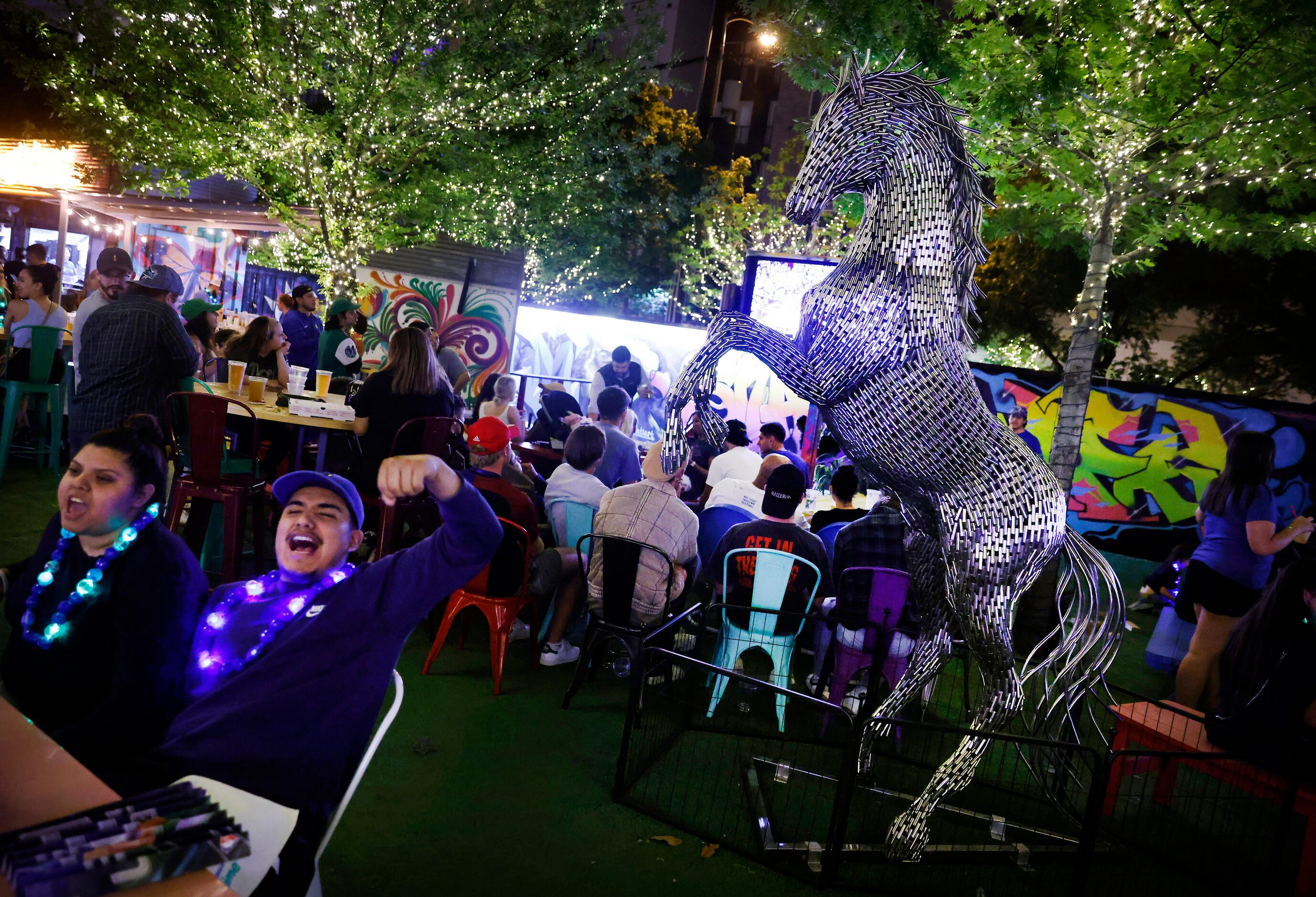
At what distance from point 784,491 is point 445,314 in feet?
32.3

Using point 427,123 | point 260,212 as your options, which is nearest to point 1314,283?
point 427,123

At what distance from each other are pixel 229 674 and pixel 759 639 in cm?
281

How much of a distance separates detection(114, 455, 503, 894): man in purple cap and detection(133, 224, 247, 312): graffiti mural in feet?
50.1

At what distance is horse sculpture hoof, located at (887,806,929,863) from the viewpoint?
302cm

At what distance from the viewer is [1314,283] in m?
12.7

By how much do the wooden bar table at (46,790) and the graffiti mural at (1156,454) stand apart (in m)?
11.3

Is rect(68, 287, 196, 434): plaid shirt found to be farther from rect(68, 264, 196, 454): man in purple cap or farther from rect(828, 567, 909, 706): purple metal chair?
rect(828, 567, 909, 706): purple metal chair

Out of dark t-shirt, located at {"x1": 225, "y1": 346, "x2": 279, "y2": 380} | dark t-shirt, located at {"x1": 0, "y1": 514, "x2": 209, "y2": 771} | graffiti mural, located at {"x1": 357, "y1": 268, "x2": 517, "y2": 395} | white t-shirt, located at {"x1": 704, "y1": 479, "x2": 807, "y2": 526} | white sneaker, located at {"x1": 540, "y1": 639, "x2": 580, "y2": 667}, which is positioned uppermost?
graffiti mural, located at {"x1": 357, "y1": 268, "x2": 517, "y2": 395}

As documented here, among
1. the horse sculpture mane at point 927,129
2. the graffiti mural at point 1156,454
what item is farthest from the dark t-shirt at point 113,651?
the graffiti mural at point 1156,454

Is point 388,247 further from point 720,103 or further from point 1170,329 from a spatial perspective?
point 720,103

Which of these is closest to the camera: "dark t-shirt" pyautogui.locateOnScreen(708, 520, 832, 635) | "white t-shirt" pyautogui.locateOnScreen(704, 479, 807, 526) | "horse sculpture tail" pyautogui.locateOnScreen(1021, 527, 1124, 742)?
"horse sculpture tail" pyautogui.locateOnScreen(1021, 527, 1124, 742)

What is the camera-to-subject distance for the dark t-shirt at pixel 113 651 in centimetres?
201

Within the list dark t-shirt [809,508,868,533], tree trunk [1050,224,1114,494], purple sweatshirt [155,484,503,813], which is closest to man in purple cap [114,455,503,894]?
purple sweatshirt [155,484,503,813]

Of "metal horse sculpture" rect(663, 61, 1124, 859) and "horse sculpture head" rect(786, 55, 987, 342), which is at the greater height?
"horse sculpture head" rect(786, 55, 987, 342)
